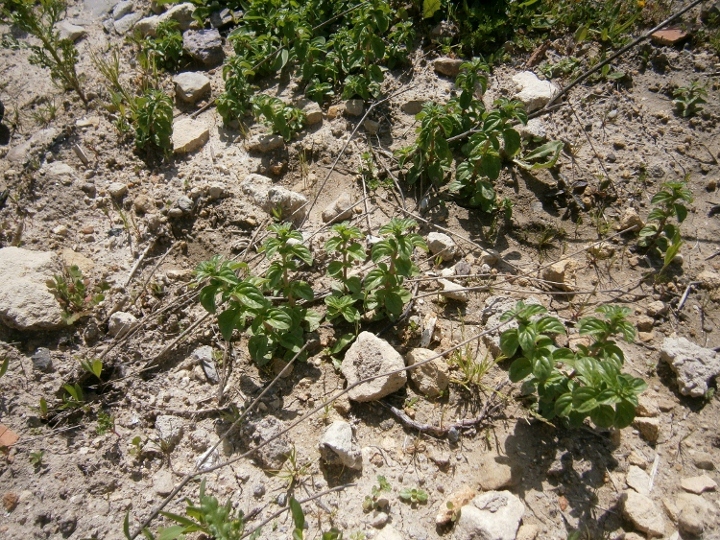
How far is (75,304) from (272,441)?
1.50 m

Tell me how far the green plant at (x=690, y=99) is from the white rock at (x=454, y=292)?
232 cm

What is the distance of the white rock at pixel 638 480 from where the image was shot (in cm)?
265

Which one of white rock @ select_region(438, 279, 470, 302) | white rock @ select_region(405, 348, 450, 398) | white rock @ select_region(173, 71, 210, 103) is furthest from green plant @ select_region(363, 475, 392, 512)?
white rock @ select_region(173, 71, 210, 103)

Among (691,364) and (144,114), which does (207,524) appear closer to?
(691,364)

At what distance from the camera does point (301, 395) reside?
10.0 ft

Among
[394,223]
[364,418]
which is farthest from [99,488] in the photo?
[394,223]

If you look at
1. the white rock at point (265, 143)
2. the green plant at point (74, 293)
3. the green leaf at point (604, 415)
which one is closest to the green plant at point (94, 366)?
the green plant at point (74, 293)

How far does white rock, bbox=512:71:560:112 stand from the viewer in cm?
423

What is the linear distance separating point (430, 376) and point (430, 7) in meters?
3.15

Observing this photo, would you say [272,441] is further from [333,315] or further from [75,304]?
[75,304]

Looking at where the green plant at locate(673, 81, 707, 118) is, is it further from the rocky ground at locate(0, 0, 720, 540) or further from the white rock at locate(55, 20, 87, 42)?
the white rock at locate(55, 20, 87, 42)

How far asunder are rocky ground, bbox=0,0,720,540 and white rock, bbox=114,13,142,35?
718 millimetres

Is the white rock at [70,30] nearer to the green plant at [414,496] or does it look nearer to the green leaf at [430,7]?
the green leaf at [430,7]

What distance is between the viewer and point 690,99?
4.15 m
